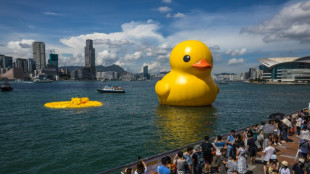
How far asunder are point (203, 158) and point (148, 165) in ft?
6.46

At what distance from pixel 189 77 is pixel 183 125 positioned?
640 centimetres

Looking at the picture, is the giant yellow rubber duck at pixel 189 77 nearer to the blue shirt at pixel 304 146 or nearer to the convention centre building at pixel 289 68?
the blue shirt at pixel 304 146

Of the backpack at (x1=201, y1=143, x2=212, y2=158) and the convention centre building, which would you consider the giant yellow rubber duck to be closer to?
the backpack at (x1=201, y1=143, x2=212, y2=158)

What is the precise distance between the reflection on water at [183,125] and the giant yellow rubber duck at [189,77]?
1364 mm

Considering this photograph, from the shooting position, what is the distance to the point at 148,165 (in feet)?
21.4

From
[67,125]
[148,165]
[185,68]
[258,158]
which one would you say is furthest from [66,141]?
[185,68]

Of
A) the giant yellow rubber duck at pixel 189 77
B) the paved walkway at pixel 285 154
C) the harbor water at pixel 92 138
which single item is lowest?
the harbor water at pixel 92 138

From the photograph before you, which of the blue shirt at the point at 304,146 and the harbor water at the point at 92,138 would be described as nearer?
the blue shirt at the point at 304,146

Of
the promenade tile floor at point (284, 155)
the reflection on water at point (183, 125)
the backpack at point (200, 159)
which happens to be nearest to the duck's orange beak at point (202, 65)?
the reflection on water at point (183, 125)

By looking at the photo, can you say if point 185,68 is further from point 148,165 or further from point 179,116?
point 148,165

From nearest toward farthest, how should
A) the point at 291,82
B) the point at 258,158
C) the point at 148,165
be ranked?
the point at 148,165
the point at 258,158
the point at 291,82

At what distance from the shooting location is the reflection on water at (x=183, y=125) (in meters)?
13.9

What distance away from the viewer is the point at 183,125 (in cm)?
1759

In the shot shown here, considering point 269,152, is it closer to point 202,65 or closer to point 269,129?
point 269,129
